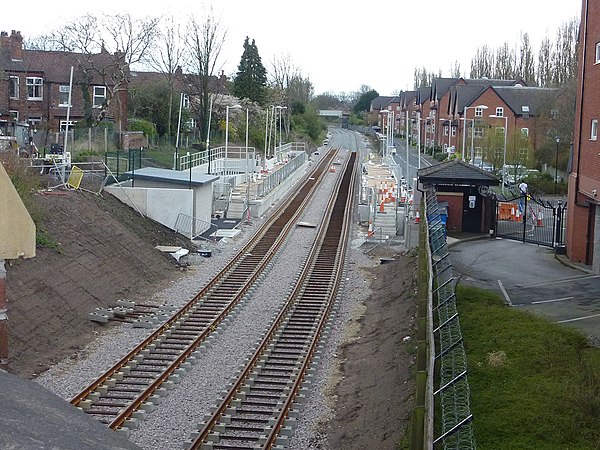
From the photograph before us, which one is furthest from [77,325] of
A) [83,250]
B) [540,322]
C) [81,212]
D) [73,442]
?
[73,442]

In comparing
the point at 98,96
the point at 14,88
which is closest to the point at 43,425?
the point at 14,88

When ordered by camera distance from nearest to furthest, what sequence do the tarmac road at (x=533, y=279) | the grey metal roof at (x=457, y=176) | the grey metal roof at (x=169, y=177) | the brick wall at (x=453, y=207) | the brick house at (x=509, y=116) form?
the tarmac road at (x=533, y=279) < the grey metal roof at (x=457, y=176) < the brick wall at (x=453, y=207) < the grey metal roof at (x=169, y=177) < the brick house at (x=509, y=116)

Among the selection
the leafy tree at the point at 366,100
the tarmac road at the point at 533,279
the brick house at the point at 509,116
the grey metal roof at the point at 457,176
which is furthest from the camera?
the leafy tree at the point at 366,100

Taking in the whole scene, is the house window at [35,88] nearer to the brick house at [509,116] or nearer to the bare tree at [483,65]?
the brick house at [509,116]

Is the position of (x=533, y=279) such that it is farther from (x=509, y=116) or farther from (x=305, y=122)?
(x=305, y=122)

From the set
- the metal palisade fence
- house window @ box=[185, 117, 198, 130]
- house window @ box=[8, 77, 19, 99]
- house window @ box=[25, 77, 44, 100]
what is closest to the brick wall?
the metal palisade fence

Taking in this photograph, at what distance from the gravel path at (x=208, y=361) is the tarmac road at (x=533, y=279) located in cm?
323

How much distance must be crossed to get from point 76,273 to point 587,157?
577 inches

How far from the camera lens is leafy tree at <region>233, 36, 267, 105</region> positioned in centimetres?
9188

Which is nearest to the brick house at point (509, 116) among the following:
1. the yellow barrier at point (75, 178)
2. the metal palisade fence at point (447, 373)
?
the yellow barrier at point (75, 178)

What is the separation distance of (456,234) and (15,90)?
36.5m

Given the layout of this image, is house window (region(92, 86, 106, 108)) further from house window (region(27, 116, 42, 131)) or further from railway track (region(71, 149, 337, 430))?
railway track (region(71, 149, 337, 430))

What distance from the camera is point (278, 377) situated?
1420 cm

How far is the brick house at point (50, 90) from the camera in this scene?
175 ft
